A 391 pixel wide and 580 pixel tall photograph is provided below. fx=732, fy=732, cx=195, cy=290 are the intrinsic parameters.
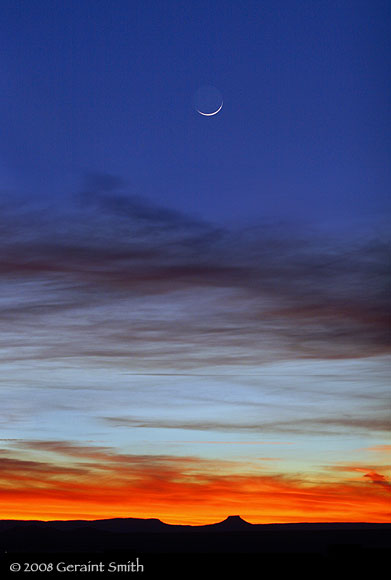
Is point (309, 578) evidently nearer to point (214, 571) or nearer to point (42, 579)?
point (214, 571)

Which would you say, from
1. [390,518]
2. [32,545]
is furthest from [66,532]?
[390,518]

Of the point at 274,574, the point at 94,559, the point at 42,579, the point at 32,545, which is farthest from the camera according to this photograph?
the point at 32,545

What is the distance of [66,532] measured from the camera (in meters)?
45.8

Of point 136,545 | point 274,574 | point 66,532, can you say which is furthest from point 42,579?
point 136,545

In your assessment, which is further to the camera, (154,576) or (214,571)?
(214,571)

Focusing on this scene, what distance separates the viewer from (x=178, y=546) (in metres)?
45.3

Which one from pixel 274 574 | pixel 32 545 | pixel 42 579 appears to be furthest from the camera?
pixel 32 545

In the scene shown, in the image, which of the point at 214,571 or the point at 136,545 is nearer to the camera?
the point at 214,571

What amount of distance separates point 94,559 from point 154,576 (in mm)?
8910

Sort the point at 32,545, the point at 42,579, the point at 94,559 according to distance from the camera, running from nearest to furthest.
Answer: the point at 42,579 → the point at 94,559 → the point at 32,545

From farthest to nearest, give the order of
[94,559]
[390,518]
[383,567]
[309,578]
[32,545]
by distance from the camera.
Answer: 1. [32,545]
2. [94,559]
3. [309,578]
4. [383,567]
5. [390,518]

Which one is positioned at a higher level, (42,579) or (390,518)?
(390,518)

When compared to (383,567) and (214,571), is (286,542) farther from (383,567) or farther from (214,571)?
(383,567)

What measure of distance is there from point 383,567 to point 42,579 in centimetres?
1628
